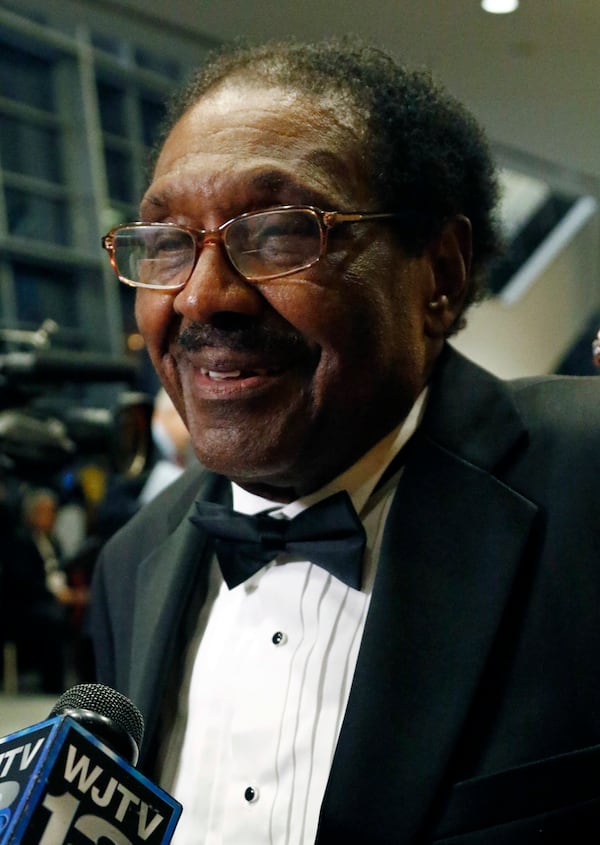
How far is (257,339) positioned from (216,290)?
0.08m

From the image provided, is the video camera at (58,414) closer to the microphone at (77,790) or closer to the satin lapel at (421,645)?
the satin lapel at (421,645)

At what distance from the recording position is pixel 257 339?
119cm

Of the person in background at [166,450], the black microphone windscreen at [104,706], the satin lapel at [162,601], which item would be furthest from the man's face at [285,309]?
the person in background at [166,450]

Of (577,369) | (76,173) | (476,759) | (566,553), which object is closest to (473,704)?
(476,759)

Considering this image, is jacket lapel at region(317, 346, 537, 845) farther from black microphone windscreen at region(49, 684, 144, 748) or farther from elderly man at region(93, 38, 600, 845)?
black microphone windscreen at region(49, 684, 144, 748)

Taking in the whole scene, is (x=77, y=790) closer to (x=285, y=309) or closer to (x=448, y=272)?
(x=285, y=309)

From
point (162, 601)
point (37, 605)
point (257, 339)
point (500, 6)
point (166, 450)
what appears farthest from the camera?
point (37, 605)

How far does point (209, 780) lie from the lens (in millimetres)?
1247

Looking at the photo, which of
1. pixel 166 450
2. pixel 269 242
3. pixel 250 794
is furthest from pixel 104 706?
→ pixel 166 450

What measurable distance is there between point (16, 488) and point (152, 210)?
3904 millimetres

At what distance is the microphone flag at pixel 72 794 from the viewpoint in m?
0.79

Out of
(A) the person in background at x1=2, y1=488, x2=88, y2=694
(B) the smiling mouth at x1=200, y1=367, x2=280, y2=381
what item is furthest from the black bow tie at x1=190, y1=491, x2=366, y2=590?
(A) the person in background at x1=2, y1=488, x2=88, y2=694

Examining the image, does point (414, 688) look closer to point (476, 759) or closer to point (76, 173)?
point (476, 759)

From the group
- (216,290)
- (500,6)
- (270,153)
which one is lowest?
(216,290)
